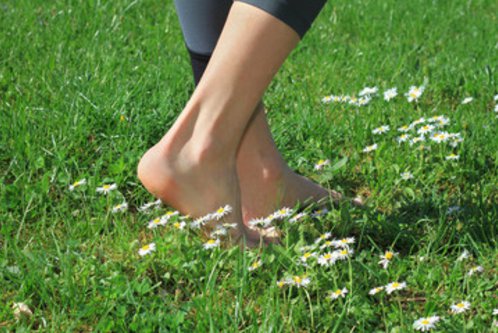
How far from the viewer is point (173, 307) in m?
1.91

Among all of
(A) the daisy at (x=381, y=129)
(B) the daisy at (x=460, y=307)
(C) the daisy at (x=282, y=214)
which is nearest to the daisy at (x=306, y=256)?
(C) the daisy at (x=282, y=214)

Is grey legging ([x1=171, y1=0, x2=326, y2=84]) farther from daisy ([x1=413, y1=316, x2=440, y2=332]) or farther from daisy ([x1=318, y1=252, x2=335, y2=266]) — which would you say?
daisy ([x1=413, y1=316, x2=440, y2=332])

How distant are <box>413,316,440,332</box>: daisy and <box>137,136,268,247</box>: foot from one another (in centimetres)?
52

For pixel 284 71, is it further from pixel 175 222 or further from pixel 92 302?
pixel 92 302

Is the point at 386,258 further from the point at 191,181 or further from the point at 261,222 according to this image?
the point at 191,181

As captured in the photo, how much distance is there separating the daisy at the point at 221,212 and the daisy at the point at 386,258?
0.40 metres

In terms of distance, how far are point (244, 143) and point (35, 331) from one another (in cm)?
83

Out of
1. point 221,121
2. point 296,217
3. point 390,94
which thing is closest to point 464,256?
point 296,217

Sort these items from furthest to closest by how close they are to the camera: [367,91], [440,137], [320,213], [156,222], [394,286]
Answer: [367,91]
[440,137]
[320,213]
[156,222]
[394,286]

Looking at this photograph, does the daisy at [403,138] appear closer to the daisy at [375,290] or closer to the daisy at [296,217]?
the daisy at [296,217]

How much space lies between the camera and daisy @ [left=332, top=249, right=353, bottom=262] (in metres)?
1.99

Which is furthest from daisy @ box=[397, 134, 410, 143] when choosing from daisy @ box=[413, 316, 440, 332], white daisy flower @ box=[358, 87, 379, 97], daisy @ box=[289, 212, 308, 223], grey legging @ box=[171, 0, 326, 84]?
daisy @ box=[413, 316, 440, 332]

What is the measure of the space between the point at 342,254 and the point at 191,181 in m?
0.42

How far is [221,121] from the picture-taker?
2.06 metres
